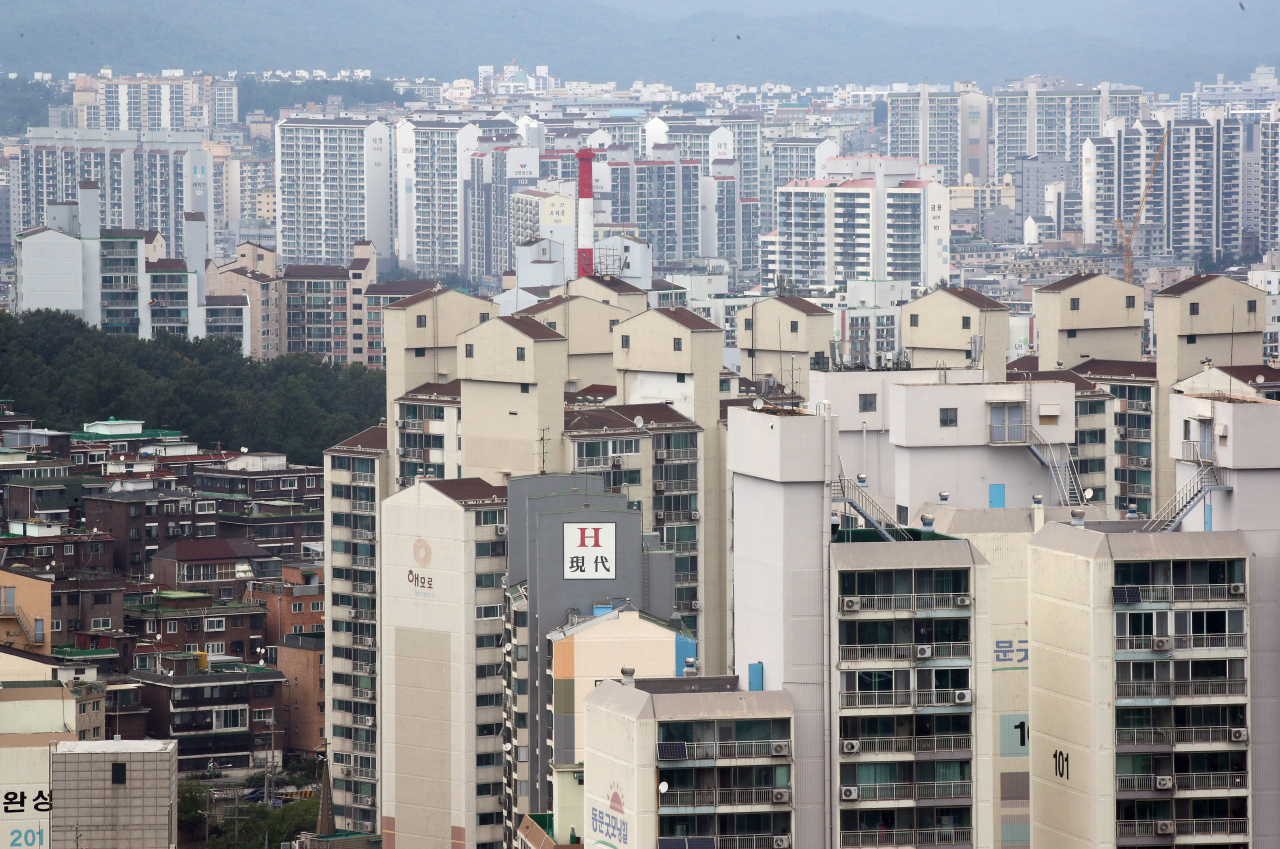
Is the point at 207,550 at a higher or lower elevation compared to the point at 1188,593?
lower

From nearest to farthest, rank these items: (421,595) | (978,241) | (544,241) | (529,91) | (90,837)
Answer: (90,837)
(421,595)
(544,241)
(978,241)
(529,91)

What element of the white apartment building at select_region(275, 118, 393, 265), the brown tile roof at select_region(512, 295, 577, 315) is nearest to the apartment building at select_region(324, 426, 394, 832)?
the brown tile roof at select_region(512, 295, 577, 315)

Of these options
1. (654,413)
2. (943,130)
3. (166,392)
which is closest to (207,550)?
(166,392)

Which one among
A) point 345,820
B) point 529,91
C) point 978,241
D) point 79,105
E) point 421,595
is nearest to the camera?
point 421,595

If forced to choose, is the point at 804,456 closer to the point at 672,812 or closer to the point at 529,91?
the point at 672,812

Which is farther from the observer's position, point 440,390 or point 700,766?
point 440,390

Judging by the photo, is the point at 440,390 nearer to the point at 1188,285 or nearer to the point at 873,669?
the point at 1188,285

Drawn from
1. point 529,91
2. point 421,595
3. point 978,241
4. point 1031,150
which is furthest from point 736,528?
point 529,91

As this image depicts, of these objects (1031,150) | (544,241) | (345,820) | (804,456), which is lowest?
(345,820)
